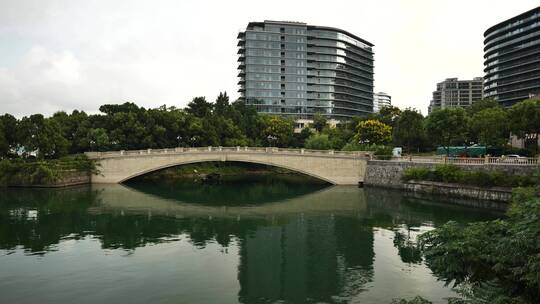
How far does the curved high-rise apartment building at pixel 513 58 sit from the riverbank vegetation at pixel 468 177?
77529 mm

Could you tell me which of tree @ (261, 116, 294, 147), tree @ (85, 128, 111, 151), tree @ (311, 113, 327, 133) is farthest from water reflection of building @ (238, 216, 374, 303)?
tree @ (311, 113, 327, 133)

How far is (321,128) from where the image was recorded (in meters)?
102

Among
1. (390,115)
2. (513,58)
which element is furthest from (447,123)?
(513,58)

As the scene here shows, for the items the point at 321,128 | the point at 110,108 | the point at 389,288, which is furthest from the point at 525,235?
the point at 321,128

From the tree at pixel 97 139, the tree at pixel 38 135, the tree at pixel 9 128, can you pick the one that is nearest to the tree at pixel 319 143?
the tree at pixel 97 139

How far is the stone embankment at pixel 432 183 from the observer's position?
1442 inches

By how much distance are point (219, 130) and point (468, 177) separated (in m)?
42.8

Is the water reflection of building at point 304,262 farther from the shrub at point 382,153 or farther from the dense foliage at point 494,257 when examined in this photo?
the shrub at point 382,153

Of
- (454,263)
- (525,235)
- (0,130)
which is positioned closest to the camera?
(525,235)

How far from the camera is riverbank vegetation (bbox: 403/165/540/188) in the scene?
3541cm

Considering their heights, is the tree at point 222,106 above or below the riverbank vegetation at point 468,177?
above

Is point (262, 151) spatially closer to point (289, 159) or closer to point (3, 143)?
point (289, 159)

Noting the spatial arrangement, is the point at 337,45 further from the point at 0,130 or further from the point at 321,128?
the point at 0,130

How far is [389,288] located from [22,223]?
85.2 feet
